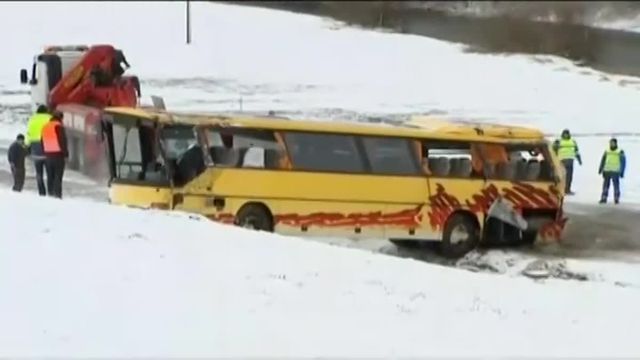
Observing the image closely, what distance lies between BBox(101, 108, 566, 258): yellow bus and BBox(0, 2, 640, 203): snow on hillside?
6148 millimetres

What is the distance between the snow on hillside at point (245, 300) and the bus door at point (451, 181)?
22.4ft

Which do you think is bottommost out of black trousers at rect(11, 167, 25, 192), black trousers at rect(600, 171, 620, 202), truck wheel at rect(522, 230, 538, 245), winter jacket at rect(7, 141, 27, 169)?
truck wheel at rect(522, 230, 538, 245)

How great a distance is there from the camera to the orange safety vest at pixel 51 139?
21.3 meters

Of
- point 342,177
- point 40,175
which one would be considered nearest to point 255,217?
point 342,177

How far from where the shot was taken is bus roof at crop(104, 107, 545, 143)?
2009 centimetres

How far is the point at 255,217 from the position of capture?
20.0 meters

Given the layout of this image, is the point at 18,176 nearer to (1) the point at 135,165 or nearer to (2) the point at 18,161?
(2) the point at 18,161

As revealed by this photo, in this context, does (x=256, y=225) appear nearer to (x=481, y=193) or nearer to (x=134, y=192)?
(x=134, y=192)

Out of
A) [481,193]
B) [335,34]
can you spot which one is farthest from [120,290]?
[335,34]

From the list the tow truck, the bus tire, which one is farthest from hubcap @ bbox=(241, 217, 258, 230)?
the tow truck

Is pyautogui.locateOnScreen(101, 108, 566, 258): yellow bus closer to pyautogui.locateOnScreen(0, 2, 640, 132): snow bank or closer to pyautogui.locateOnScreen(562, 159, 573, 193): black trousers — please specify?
pyautogui.locateOnScreen(562, 159, 573, 193): black trousers

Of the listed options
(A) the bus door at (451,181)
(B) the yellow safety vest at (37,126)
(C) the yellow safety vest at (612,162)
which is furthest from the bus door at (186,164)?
(C) the yellow safety vest at (612,162)

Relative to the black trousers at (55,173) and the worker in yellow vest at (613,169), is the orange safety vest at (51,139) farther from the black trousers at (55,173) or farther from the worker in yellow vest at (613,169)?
the worker in yellow vest at (613,169)

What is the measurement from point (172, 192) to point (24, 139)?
5479 mm
